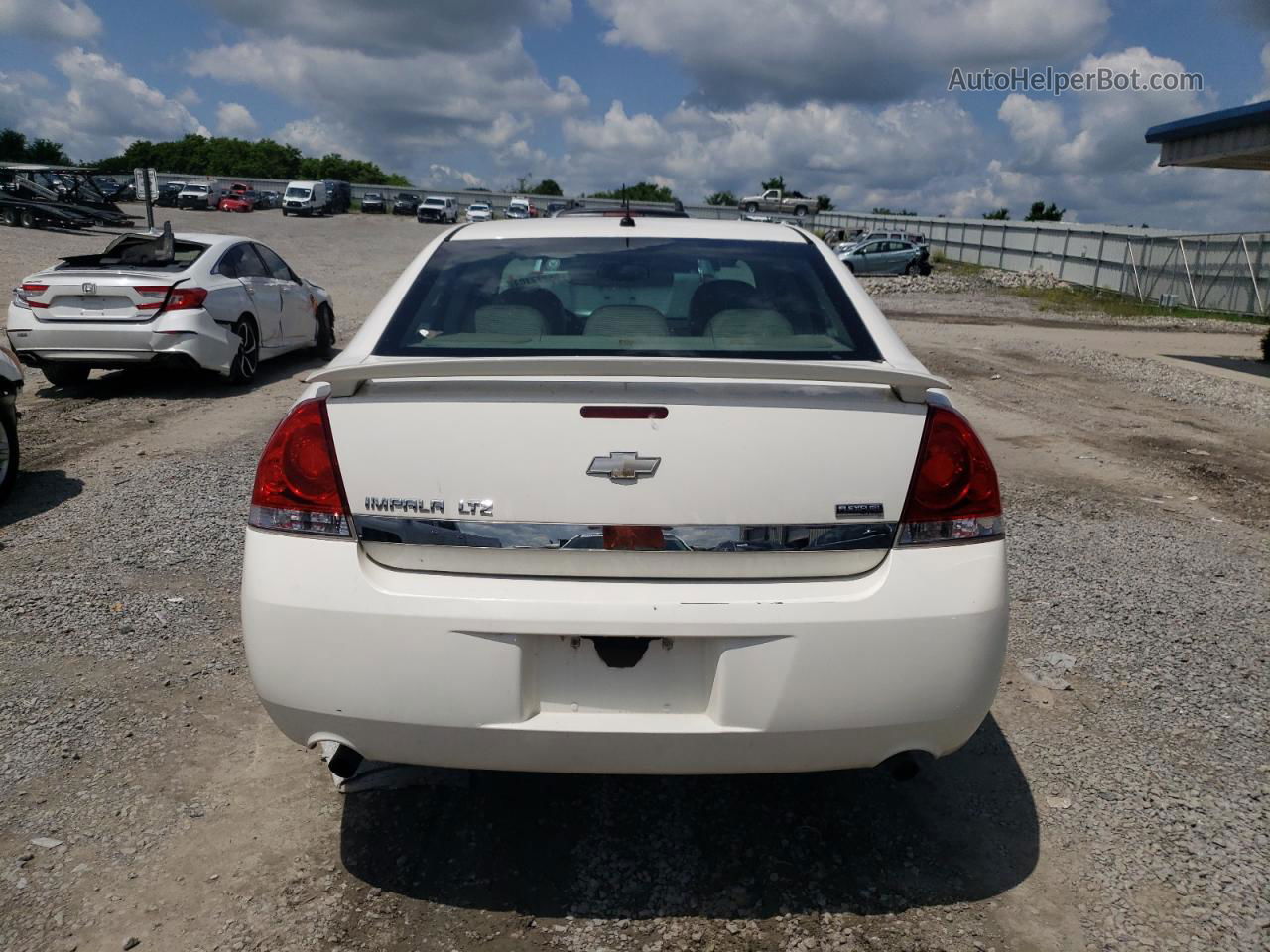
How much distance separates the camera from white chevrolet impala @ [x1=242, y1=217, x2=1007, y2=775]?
2303 mm

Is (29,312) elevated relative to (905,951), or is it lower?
elevated

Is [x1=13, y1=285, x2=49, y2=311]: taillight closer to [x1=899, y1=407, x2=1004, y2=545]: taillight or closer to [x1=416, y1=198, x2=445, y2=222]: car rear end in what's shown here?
[x1=899, y1=407, x2=1004, y2=545]: taillight

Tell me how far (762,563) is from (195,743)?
2.18 m

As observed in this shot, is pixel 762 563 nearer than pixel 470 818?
Yes

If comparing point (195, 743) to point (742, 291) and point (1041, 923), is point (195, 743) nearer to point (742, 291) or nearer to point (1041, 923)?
point (742, 291)

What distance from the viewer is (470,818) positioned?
9.70ft

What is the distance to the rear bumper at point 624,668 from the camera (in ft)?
7.52

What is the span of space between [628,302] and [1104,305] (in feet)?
99.2

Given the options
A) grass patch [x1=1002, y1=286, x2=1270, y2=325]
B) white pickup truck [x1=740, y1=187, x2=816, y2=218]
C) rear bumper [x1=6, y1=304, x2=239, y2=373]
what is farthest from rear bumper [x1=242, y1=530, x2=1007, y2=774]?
white pickup truck [x1=740, y1=187, x2=816, y2=218]

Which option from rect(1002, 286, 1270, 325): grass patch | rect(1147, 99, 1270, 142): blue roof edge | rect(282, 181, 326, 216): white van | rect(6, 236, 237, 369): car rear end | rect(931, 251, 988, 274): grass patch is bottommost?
rect(1002, 286, 1270, 325): grass patch

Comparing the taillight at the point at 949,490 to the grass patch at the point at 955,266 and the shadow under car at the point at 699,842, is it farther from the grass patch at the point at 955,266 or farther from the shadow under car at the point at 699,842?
the grass patch at the point at 955,266

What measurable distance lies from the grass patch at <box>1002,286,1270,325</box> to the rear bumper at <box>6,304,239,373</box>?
24.3 meters

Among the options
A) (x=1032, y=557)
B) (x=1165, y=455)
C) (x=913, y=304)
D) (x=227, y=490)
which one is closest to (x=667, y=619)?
(x=1032, y=557)

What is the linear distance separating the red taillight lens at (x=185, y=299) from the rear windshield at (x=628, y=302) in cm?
717
